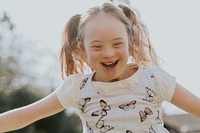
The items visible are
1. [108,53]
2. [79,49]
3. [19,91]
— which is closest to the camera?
[108,53]

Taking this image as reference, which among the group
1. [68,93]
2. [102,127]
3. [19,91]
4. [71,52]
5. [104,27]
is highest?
[104,27]

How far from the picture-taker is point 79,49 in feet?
6.97

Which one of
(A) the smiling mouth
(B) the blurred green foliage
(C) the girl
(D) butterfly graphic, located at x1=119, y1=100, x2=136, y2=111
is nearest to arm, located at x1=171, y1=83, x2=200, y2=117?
(C) the girl

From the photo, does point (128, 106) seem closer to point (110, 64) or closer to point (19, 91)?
point (110, 64)

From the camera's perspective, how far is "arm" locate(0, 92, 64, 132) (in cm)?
205

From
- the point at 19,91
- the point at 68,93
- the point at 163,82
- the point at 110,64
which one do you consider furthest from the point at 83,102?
the point at 19,91

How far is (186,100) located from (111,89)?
27 cm

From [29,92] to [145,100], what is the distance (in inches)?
316

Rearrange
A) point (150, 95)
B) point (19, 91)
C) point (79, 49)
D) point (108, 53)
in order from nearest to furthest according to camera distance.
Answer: point (108, 53)
point (150, 95)
point (79, 49)
point (19, 91)

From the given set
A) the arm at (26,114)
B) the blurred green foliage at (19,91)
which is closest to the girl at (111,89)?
the arm at (26,114)

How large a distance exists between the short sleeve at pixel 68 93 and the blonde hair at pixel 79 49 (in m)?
0.11

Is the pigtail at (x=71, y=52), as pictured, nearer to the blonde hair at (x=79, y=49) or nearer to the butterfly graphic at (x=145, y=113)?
the blonde hair at (x=79, y=49)

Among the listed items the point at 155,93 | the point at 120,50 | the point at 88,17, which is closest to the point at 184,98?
the point at 155,93

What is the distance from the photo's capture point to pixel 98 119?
199cm
